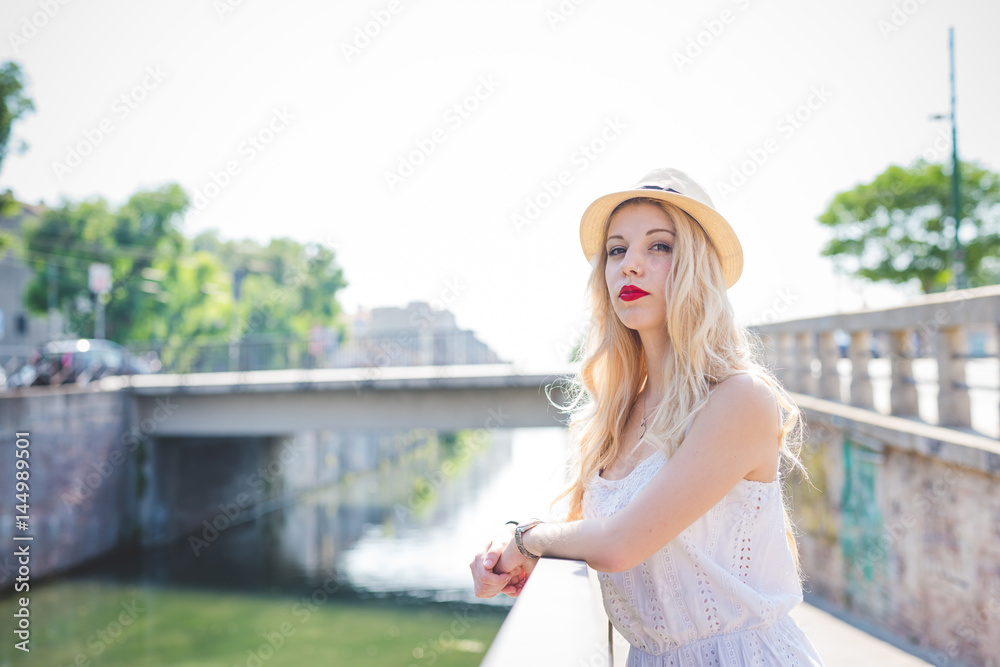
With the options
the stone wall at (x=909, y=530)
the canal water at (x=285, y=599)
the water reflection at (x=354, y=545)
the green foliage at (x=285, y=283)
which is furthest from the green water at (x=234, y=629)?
the green foliage at (x=285, y=283)

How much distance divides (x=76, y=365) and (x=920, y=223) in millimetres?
35572

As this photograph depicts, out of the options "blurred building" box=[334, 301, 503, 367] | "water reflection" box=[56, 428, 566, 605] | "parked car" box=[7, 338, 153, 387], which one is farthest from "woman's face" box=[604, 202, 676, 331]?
"parked car" box=[7, 338, 153, 387]

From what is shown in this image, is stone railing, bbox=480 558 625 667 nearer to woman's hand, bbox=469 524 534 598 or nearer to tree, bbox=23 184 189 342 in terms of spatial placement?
woman's hand, bbox=469 524 534 598

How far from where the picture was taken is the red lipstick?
1.82 meters

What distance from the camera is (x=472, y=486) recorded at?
27.8m

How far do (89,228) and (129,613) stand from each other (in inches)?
976

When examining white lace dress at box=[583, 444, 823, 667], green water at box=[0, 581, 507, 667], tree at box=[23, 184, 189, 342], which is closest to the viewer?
white lace dress at box=[583, 444, 823, 667]

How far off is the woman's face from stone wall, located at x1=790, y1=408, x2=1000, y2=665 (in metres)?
4.71

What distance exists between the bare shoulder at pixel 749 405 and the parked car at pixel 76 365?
18.2 metres

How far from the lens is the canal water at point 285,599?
1101cm

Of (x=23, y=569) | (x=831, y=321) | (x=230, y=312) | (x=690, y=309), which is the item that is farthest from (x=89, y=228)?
Answer: (x=690, y=309)

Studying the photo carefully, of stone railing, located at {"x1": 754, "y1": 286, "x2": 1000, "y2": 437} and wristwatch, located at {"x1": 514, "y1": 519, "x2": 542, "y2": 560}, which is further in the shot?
stone railing, located at {"x1": 754, "y1": 286, "x2": 1000, "y2": 437}

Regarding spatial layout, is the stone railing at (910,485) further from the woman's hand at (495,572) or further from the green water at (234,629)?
the green water at (234,629)

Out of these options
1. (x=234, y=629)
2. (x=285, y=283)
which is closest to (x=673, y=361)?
(x=234, y=629)
